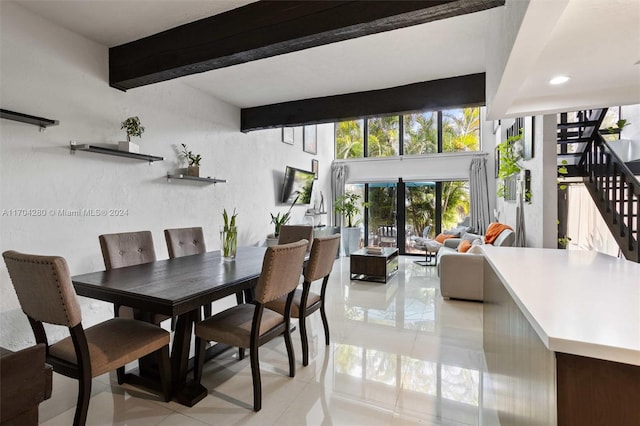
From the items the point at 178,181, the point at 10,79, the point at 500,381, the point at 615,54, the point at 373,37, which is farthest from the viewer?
the point at 178,181

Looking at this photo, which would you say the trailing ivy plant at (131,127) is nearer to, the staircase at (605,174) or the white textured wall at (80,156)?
the white textured wall at (80,156)

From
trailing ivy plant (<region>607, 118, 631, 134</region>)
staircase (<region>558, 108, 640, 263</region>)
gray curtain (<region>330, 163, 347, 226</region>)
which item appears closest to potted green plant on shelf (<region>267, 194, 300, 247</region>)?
gray curtain (<region>330, 163, 347, 226</region>)

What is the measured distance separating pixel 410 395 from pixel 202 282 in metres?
1.56

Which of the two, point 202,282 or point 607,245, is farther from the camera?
point 607,245

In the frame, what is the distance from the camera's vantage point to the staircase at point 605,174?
9.86 feet

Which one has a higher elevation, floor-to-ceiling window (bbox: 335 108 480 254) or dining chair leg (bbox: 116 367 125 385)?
floor-to-ceiling window (bbox: 335 108 480 254)

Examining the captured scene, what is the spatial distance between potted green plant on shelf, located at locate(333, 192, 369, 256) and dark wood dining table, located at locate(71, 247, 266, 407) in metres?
5.42

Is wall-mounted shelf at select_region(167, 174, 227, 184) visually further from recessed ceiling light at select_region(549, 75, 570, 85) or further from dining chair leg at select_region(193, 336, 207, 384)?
recessed ceiling light at select_region(549, 75, 570, 85)

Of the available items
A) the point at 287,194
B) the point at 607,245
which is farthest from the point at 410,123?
the point at 607,245

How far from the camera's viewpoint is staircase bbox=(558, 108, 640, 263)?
9.86 ft

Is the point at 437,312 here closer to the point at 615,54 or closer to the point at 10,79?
the point at 615,54

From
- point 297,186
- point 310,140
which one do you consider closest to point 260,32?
point 297,186

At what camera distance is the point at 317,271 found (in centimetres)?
241

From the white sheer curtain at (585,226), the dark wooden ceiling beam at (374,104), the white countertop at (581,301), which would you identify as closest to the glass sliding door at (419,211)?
the white sheer curtain at (585,226)
